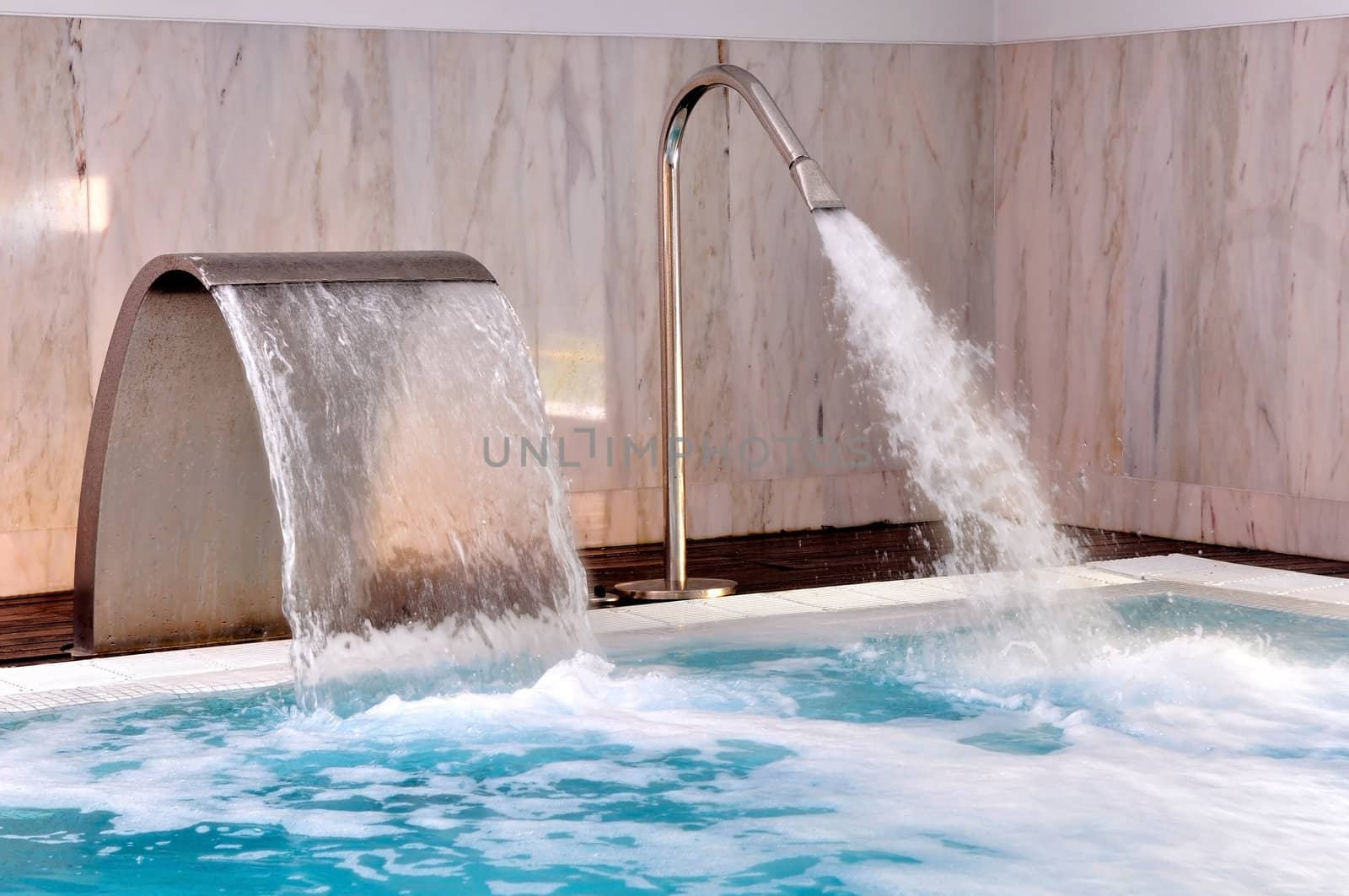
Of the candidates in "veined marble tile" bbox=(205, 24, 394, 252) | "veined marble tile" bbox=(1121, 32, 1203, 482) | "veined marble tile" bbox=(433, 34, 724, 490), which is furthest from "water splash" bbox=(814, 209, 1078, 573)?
"veined marble tile" bbox=(205, 24, 394, 252)

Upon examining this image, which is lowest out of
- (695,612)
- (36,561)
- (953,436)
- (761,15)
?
(695,612)

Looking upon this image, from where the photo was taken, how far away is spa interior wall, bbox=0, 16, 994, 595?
492 cm

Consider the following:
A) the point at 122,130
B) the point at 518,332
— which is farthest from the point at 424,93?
the point at 518,332

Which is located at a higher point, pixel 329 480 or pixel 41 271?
pixel 41 271

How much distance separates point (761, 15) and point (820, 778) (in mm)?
3622

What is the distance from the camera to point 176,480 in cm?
388

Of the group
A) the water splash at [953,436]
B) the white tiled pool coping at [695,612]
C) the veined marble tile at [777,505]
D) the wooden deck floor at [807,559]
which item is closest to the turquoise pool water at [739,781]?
the white tiled pool coping at [695,612]

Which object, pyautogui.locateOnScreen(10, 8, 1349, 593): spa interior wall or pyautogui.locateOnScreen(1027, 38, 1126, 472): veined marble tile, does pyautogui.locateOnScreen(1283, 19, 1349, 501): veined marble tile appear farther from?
pyautogui.locateOnScreen(1027, 38, 1126, 472): veined marble tile

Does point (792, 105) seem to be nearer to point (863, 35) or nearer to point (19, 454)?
point (863, 35)

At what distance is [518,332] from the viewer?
370cm

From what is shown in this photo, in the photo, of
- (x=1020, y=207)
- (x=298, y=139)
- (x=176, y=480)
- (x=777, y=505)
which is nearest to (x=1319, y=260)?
(x=1020, y=207)

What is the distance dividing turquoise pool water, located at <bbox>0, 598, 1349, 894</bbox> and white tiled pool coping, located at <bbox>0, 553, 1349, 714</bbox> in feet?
0.39

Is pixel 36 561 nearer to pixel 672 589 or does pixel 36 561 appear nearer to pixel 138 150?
pixel 138 150

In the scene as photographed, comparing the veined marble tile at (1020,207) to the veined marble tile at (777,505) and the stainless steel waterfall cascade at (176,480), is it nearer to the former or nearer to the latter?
the veined marble tile at (777,505)
